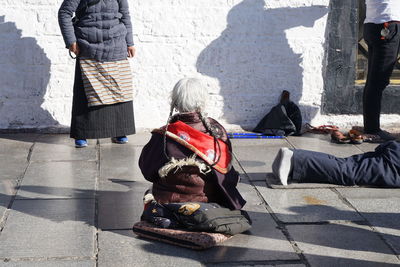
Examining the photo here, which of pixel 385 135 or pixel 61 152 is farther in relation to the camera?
pixel 385 135

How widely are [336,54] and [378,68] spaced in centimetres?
74

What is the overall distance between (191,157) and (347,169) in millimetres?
1607

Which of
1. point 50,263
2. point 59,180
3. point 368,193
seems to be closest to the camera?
point 50,263

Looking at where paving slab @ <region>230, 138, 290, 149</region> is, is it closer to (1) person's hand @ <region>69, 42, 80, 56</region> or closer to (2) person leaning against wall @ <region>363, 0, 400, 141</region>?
(2) person leaning against wall @ <region>363, 0, 400, 141</region>

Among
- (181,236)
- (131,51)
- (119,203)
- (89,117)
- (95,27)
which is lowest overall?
(119,203)

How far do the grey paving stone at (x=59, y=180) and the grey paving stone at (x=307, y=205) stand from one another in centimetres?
135

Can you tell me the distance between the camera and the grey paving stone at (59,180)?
5.20 metres

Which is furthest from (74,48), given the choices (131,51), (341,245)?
(341,245)

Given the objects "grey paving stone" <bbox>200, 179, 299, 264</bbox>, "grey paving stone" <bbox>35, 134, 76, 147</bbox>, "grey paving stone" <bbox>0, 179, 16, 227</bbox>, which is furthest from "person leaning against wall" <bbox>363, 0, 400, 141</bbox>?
"grey paving stone" <bbox>0, 179, 16, 227</bbox>

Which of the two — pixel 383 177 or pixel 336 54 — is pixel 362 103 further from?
pixel 383 177

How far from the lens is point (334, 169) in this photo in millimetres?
5410

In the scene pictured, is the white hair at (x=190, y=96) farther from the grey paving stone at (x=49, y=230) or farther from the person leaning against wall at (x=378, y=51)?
the person leaning against wall at (x=378, y=51)

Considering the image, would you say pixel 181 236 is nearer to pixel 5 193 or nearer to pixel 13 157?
pixel 5 193

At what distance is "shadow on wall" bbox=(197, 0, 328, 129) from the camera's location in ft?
23.6
